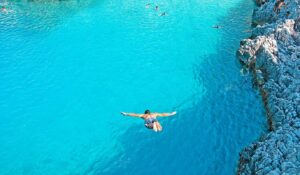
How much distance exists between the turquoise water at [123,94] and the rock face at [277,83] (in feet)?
4.33

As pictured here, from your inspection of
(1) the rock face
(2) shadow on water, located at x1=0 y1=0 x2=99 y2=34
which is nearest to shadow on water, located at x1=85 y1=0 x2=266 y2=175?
(1) the rock face

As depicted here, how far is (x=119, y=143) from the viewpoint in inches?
854

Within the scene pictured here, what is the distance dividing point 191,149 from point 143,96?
7.23 m

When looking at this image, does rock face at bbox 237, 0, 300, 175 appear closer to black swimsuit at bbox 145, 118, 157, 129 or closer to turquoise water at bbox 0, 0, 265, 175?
turquoise water at bbox 0, 0, 265, 175

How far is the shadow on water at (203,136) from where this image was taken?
19.7 metres

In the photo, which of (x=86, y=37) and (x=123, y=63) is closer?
(x=123, y=63)

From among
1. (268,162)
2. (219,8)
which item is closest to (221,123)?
(268,162)

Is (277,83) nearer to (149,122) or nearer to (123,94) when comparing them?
(149,122)

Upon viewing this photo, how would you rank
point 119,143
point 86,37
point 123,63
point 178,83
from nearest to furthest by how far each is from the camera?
1. point 119,143
2. point 178,83
3. point 123,63
4. point 86,37

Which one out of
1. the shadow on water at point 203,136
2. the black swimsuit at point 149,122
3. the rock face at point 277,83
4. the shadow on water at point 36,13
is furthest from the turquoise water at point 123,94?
the black swimsuit at point 149,122

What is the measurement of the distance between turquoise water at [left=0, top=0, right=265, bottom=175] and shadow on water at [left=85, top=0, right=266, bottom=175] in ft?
0.22

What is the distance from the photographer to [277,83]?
24312mm

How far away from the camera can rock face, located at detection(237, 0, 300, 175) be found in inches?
674

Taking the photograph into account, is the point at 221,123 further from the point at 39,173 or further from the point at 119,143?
the point at 39,173
